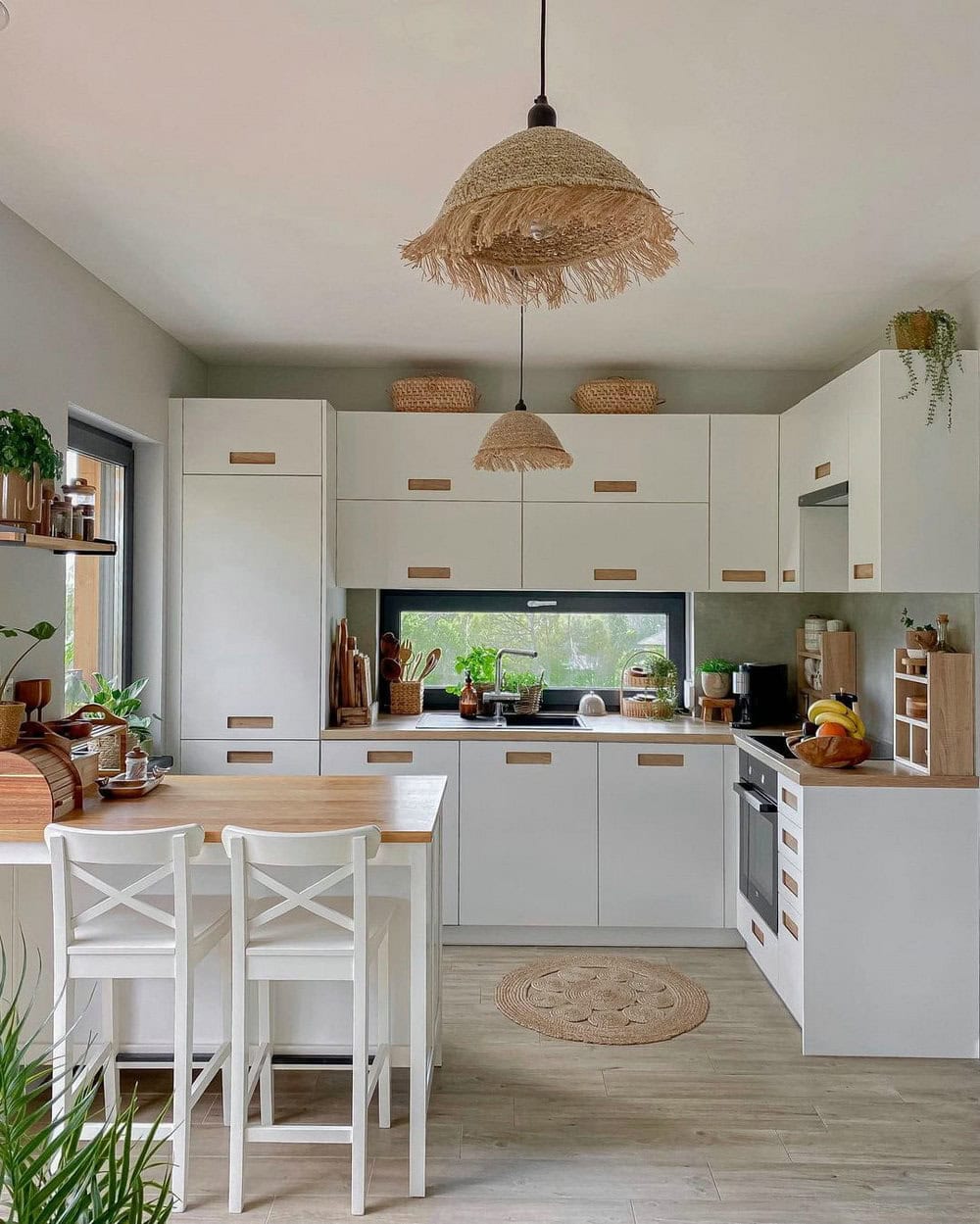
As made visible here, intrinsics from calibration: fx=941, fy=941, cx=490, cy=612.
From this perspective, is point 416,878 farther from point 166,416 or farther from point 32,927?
point 166,416

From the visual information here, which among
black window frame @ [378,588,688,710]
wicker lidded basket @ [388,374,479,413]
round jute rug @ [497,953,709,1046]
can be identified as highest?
wicker lidded basket @ [388,374,479,413]

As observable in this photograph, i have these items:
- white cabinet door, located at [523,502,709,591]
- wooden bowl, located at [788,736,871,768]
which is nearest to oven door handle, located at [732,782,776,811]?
wooden bowl, located at [788,736,871,768]

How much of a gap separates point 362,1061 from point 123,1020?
1.00 m

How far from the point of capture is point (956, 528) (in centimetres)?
307

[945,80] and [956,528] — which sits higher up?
[945,80]

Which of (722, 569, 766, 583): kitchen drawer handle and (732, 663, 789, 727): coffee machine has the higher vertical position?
(722, 569, 766, 583): kitchen drawer handle

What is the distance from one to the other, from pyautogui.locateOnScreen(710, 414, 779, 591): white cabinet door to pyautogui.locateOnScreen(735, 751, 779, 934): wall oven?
37.3 inches

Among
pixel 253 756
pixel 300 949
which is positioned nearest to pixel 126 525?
pixel 253 756

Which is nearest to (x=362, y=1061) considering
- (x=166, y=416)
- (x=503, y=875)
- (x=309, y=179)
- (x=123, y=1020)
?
(x=123, y=1020)

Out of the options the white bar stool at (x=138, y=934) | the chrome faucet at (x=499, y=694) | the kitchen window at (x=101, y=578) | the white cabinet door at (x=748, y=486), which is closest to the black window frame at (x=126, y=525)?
the kitchen window at (x=101, y=578)

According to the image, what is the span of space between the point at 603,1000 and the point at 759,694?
1.51 meters

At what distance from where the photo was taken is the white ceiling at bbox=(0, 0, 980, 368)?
6.05ft

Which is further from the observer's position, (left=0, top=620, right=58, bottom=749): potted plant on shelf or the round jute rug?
the round jute rug

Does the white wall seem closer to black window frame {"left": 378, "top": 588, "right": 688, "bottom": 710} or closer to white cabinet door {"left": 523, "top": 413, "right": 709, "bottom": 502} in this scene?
black window frame {"left": 378, "top": 588, "right": 688, "bottom": 710}
